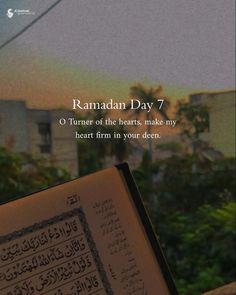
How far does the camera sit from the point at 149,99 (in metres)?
1.91

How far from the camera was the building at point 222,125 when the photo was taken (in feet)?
6.67

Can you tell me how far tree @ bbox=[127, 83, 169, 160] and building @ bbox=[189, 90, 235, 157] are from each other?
0.20 metres

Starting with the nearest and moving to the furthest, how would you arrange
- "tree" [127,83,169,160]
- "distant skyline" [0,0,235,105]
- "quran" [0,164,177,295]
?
1. "quran" [0,164,177,295]
2. "distant skyline" [0,0,235,105]
3. "tree" [127,83,169,160]

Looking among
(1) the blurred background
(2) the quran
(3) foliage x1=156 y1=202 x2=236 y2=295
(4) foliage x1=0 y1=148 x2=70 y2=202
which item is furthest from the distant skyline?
(2) the quran

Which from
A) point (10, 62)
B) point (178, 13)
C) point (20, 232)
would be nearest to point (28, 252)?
point (20, 232)

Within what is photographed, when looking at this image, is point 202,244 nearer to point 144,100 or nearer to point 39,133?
point 144,100

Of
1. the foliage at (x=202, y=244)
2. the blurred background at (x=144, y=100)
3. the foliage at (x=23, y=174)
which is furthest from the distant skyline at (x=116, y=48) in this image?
the foliage at (x=202, y=244)

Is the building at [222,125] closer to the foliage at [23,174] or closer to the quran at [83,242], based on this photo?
the foliage at [23,174]

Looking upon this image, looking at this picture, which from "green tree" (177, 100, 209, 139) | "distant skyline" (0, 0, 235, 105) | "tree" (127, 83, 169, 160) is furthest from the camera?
"green tree" (177, 100, 209, 139)

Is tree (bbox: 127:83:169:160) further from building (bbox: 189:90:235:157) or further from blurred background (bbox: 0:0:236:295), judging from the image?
building (bbox: 189:90:235:157)

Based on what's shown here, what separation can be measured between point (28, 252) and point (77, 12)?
1.31 metres

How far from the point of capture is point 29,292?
0.62 m

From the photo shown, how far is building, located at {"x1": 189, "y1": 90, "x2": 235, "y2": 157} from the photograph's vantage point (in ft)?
6.67

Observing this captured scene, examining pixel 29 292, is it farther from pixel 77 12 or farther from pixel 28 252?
pixel 77 12
